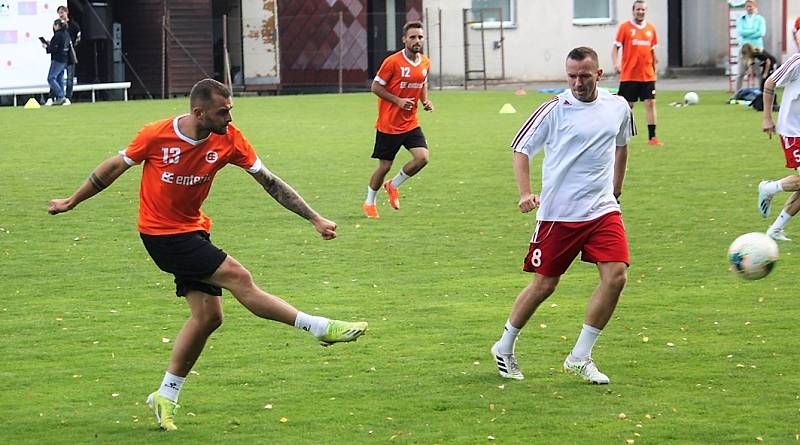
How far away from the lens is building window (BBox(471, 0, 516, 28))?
41906 millimetres

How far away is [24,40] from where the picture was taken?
117ft

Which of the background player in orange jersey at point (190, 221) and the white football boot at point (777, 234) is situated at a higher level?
the background player in orange jersey at point (190, 221)

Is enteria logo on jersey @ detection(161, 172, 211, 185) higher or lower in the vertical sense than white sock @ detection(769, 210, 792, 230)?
higher

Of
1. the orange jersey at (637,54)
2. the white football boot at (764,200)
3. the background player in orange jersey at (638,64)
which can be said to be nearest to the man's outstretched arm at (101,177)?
the white football boot at (764,200)

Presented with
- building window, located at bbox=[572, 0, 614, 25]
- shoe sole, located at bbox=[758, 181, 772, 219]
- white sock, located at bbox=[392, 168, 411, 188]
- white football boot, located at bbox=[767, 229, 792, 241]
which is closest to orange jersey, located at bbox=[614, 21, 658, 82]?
white sock, located at bbox=[392, 168, 411, 188]

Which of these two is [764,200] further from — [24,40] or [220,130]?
[24,40]

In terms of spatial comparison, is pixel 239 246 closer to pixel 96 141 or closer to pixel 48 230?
pixel 48 230

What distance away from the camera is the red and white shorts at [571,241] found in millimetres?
7574

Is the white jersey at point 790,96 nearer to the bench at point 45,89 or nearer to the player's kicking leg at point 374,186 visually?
the player's kicking leg at point 374,186

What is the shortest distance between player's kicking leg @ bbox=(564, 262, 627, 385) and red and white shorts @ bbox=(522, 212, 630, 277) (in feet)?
0.31

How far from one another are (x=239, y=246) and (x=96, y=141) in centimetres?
1135

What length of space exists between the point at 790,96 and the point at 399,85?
4426 mm

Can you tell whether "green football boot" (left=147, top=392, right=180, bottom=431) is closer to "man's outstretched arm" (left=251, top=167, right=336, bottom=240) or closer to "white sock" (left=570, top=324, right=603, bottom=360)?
"man's outstretched arm" (left=251, top=167, right=336, bottom=240)

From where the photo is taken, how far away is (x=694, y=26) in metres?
43.1
